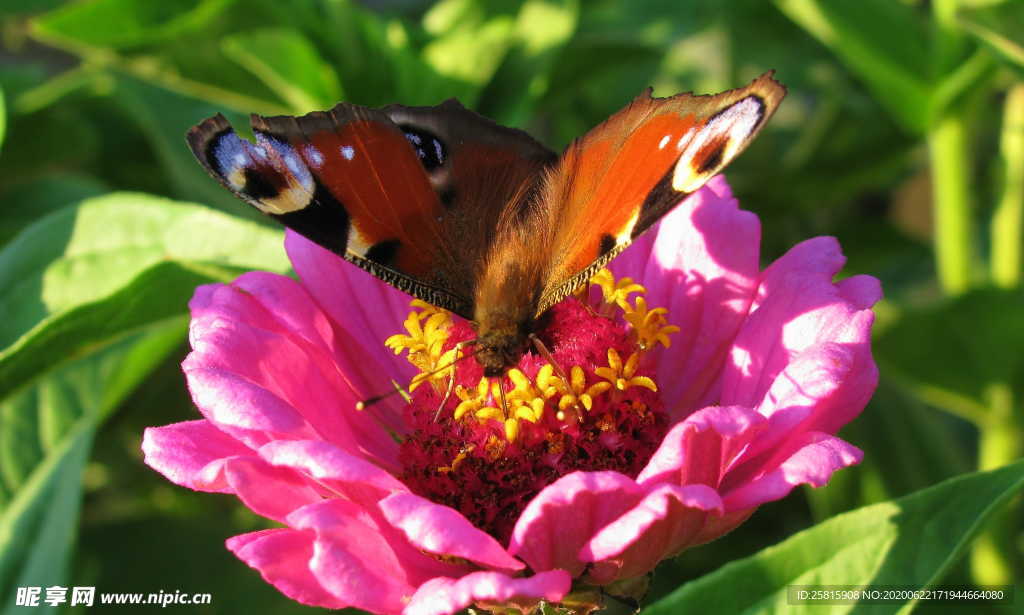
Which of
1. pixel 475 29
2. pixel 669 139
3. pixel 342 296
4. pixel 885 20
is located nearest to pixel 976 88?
pixel 885 20

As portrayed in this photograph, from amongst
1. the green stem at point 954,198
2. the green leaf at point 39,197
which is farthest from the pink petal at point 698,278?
the green leaf at point 39,197

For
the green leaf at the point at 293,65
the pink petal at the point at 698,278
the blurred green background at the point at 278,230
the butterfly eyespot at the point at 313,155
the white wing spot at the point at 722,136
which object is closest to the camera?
the white wing spot at the point at 722,136

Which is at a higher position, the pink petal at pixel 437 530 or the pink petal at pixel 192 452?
the pink petal at pixel 192 452

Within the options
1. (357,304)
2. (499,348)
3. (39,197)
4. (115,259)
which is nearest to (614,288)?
(499,348)

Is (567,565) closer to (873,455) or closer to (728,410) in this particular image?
(728,410)

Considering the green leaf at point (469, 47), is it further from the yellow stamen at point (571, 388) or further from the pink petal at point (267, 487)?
the pink petal at point (267, 487)

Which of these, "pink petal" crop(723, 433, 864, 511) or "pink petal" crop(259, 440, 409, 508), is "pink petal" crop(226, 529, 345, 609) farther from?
"pink petal" crop(723, 433, 864, 511)

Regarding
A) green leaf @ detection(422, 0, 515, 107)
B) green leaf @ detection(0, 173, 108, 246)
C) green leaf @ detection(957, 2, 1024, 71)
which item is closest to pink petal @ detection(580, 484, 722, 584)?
green leaf @ detection(957, 2, 1024, 71)
